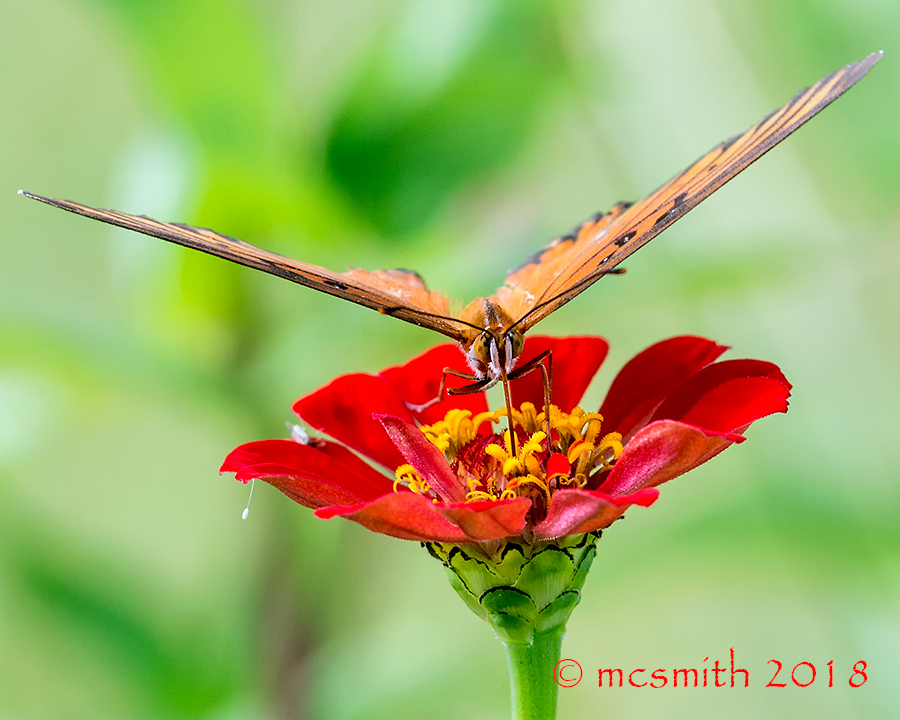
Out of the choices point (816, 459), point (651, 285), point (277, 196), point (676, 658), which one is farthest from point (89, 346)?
point (676, 658)

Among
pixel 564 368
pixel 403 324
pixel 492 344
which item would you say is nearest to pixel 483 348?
pixel 492 344

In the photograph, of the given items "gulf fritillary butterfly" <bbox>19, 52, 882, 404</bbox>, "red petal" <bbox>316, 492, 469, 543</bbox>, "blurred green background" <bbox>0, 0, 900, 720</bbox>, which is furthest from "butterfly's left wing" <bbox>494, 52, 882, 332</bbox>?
"blurred green background" <bbox>0, 0, 900, 720</bbox>

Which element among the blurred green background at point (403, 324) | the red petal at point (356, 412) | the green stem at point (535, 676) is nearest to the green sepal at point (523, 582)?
the green stem at point (535, 676)

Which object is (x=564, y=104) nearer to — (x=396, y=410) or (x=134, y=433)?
(x=396, y=410)

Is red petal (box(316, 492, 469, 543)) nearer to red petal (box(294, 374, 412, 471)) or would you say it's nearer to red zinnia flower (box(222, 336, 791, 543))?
red zinnia flower (box(222, 336, 791, 543))

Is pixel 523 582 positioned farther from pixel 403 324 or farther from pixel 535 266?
pixel 403 324
